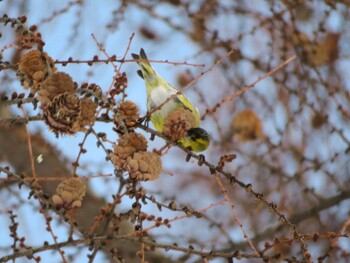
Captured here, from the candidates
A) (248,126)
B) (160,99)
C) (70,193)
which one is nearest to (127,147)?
(70,193)

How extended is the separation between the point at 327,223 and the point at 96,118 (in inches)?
102

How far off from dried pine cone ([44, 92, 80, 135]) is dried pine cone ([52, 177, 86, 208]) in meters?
0.14

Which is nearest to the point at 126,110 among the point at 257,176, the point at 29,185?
the point at 29,185

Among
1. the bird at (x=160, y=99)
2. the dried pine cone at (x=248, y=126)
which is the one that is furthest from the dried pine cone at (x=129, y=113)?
the dried pine cone at (x=248, y=126)

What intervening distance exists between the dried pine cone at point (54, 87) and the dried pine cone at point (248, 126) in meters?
2.08

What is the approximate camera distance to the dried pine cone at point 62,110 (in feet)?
4.37

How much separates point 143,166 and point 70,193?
189 millimetres

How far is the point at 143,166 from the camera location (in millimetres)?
1394

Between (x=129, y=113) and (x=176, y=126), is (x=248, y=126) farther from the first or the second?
(x=129, y=113)

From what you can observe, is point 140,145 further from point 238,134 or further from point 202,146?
point 238,134

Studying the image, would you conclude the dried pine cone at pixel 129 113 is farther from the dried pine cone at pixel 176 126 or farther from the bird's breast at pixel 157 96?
the bird's breast at pixel 157 96

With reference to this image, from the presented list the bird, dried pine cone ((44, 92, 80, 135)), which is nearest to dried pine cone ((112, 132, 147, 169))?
dried pine cone ((44, 92, 80, 135))

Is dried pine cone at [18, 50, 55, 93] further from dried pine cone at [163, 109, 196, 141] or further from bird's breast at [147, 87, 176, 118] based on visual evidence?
bird's breast at [147, 87, 176, 118]

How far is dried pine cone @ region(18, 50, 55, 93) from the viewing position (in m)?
1.42
